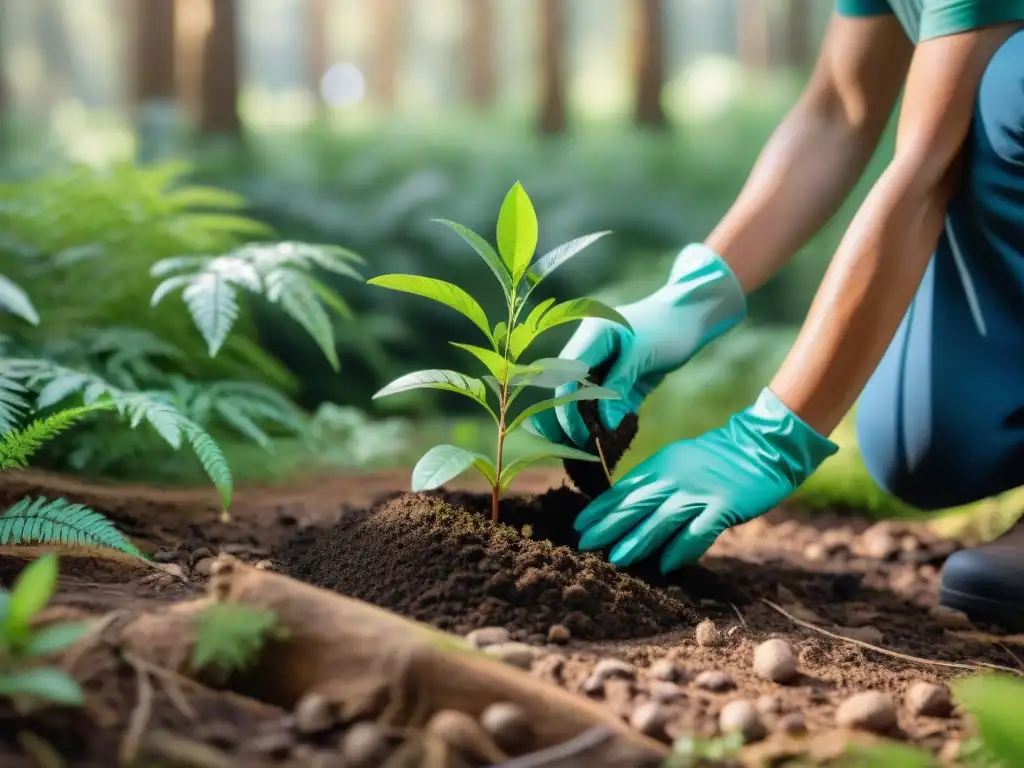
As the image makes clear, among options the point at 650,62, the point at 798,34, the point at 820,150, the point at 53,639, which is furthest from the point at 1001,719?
the point at 798,34

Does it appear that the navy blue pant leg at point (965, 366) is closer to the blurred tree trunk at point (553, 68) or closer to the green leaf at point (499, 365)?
the green leaf at point (499, 365)

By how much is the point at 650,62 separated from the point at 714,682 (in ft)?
16.7

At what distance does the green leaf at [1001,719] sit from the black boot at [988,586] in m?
1.00

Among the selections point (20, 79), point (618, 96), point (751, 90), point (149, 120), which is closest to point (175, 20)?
point (149, 120)

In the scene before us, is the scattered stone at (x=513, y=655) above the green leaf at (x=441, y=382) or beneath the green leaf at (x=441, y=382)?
beneath

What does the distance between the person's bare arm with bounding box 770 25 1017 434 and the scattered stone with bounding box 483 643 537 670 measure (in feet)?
2.49

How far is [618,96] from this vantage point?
6.29 metres

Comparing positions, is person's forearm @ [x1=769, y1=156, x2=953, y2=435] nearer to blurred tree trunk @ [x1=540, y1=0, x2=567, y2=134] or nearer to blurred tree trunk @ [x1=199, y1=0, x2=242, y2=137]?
blurred tree trunk @ [x1=199, y1=0, x2=242, y2=137]

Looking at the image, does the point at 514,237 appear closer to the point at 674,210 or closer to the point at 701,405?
the point at 701,405

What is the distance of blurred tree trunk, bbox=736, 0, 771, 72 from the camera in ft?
30.9

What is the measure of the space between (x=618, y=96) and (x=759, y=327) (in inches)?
105

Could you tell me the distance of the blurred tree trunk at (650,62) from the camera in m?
5.42

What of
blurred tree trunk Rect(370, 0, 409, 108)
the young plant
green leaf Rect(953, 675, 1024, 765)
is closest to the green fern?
the young plant

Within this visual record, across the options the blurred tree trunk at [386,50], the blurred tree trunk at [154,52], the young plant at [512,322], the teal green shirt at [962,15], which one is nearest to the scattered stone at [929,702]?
the young plant at [512,322]
